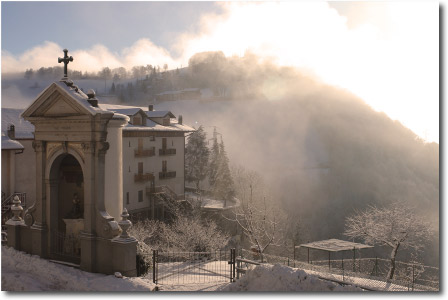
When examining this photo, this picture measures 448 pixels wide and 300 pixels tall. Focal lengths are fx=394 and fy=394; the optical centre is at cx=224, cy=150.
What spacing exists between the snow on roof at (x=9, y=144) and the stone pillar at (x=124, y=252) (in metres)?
4.33

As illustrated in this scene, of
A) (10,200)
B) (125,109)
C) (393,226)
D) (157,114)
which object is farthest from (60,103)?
(393,226)

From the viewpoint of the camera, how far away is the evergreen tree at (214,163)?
13.5 m

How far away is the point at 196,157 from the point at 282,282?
10.9 metres

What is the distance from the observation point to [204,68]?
9.70 metres

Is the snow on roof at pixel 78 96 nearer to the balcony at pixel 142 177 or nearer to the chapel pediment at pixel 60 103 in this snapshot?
A: the chapel pediment at pixel 60 103

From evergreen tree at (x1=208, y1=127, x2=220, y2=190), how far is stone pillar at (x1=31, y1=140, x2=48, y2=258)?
20.1ft

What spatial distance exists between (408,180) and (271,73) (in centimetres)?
412

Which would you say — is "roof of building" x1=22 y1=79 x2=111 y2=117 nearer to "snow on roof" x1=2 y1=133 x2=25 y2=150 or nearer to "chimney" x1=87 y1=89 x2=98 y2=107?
"chimney" x1=87 y1=89 x2=98 y2=107

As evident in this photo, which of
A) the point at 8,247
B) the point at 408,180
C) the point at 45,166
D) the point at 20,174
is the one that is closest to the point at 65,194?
the point at 45,166

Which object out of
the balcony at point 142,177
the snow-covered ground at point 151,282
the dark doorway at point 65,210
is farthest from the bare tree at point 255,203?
the dark doorway at point 65,210

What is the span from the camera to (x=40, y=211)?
7836 millimetres

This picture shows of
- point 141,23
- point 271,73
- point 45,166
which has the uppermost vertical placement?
point 141,23

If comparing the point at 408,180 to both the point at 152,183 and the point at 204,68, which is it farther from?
the point at 152,183

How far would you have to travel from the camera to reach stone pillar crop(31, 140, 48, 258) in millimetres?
7723
